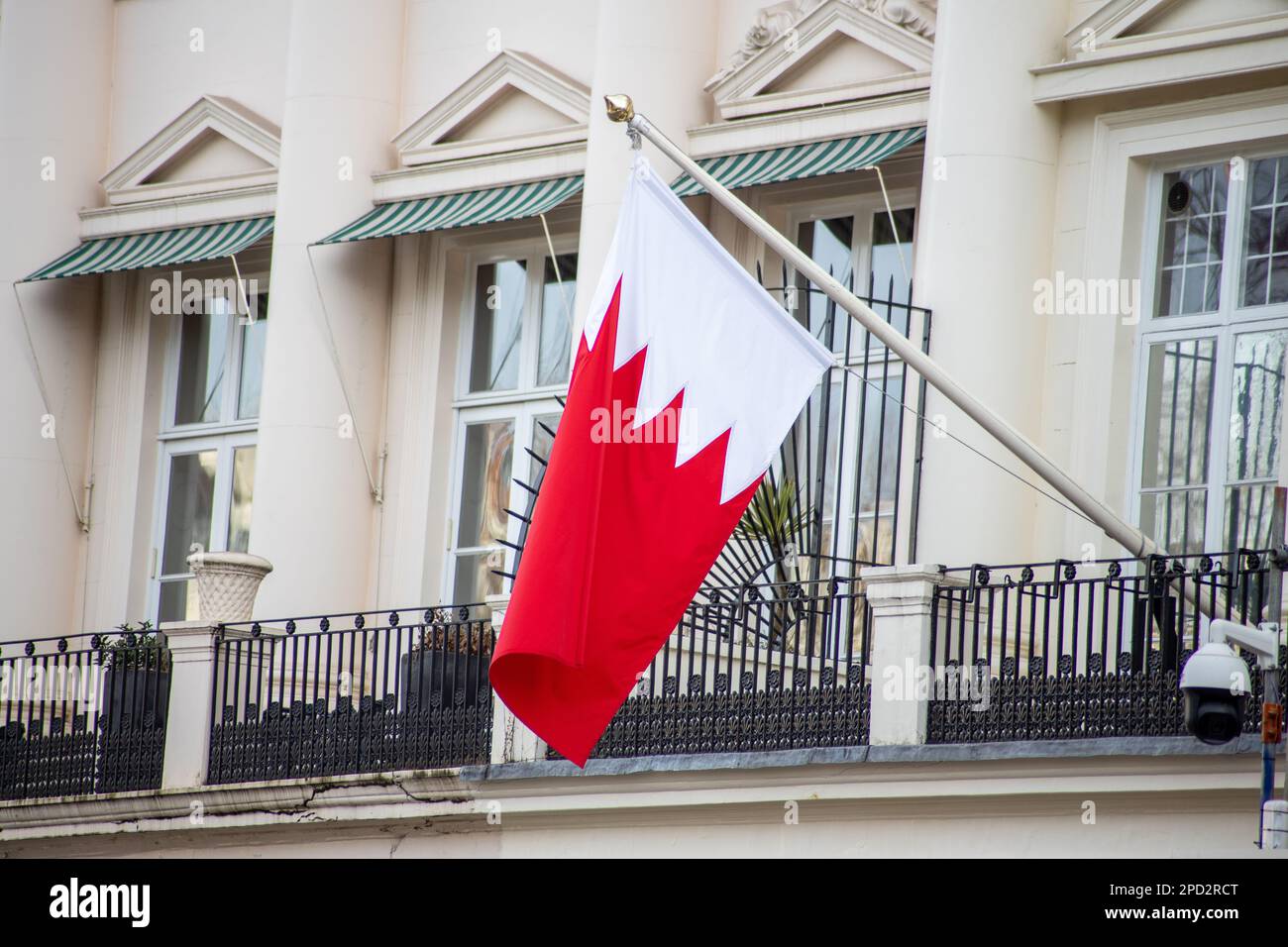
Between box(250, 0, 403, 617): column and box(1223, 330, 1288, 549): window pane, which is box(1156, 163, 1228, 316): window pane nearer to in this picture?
box(1223, 330, 1288, 549): window pane

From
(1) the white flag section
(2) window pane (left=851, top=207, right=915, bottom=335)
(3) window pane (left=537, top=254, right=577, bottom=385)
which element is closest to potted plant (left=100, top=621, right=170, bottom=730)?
(3) window pane (left=537, top=254, right=577, bottom=385)

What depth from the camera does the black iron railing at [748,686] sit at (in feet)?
45.6

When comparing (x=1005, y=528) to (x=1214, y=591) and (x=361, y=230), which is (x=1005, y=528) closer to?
(x=1214, y=591)

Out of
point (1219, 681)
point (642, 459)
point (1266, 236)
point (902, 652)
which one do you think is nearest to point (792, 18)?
point (1266, 236)

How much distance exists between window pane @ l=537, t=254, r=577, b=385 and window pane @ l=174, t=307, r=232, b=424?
3.39m

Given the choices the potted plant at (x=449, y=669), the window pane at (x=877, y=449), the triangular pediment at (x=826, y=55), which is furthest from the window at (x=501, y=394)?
the potted plant at (x=449, y=669)

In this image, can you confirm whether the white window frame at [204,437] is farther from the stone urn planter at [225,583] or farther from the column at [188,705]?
the column at [188,705]

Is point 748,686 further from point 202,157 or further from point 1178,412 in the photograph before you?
point 202,157

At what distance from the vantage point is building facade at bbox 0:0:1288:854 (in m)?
13.6

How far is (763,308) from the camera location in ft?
39.8

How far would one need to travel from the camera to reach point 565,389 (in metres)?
19.3

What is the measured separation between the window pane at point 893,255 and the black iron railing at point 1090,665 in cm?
403

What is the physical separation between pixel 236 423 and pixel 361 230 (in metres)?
2.66
